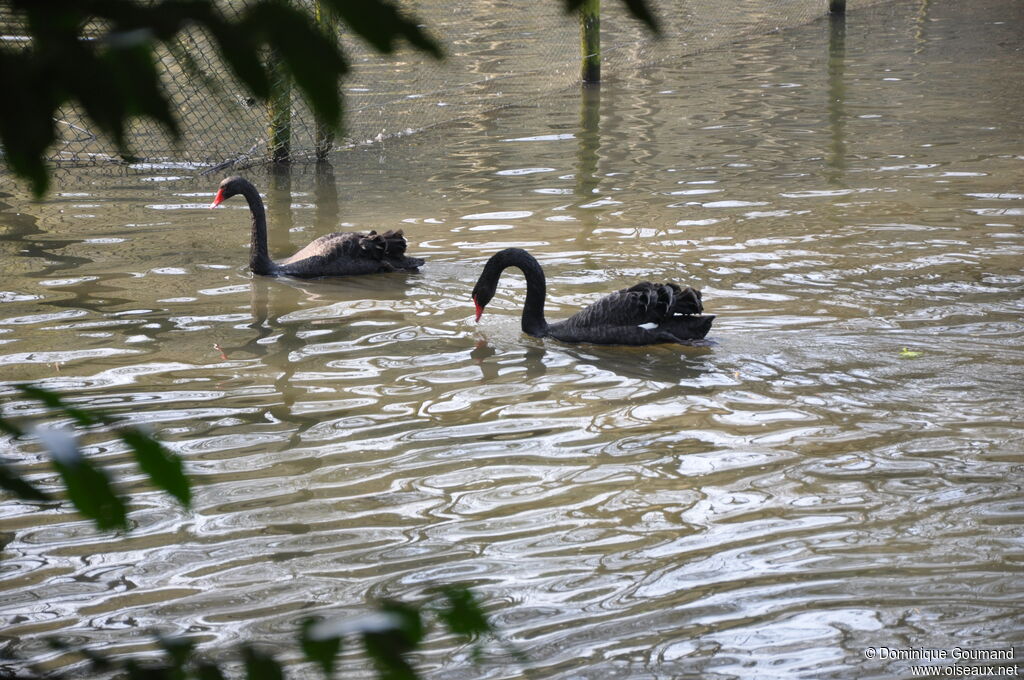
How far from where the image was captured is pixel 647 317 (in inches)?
243

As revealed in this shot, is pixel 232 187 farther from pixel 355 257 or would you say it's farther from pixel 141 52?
pixel 141 52

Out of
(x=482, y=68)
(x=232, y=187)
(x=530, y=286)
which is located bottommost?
(x=530, y=286)

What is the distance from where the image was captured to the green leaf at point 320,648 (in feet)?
2.35

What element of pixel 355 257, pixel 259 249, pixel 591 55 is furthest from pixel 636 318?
pixel 591 55

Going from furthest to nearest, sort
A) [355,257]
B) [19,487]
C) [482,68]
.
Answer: [482,68] → [355,257] → [19,487]

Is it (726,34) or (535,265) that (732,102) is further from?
(535,265)

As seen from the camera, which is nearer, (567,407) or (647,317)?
(567,407)

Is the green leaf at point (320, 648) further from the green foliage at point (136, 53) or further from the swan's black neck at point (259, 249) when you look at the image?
the swan's black neck at point (259, 249)

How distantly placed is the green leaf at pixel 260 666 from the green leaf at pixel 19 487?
181mm

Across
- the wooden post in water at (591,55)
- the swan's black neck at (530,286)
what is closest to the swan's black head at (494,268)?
the swan's black neck at (530,286)

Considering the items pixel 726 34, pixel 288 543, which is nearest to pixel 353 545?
pixel 288 543

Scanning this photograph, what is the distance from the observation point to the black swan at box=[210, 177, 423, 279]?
7562 mm

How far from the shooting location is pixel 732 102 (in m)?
13.3

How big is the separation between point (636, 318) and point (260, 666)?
5.54m
